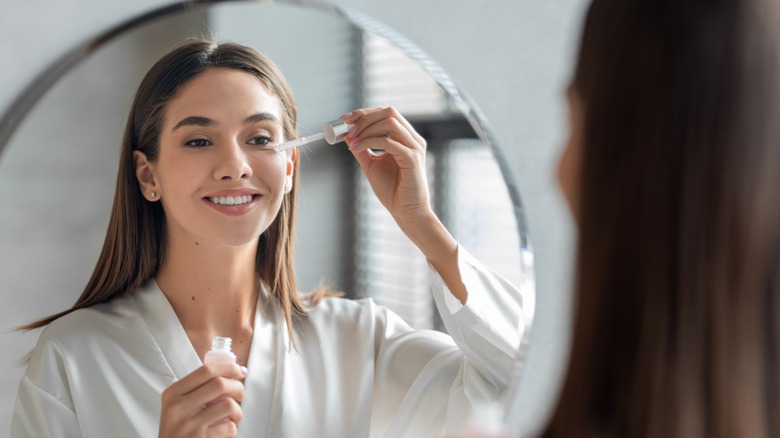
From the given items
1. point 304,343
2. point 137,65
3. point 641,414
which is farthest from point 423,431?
point 137,65

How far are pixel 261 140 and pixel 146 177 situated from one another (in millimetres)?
104

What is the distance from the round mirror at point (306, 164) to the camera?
0.67 meters

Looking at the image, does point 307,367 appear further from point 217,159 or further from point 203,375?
point 217,159

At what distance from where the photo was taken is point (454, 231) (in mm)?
786

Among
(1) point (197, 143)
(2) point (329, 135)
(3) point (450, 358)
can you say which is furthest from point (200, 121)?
(3) point (450, 358)

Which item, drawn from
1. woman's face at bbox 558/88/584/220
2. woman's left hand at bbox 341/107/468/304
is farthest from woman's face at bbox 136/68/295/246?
woman's face at bbox 558/88/584/220

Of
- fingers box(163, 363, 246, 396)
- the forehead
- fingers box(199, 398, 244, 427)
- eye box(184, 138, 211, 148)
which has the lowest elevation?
fingers box(199, 398, 244, 427)

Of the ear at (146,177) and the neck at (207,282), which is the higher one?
the ear at (146,177)

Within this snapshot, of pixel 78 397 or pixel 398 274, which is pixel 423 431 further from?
pixel 78 397


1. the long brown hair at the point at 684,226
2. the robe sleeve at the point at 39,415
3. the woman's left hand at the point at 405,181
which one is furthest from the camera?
the woman's left hand at the point at 405,181

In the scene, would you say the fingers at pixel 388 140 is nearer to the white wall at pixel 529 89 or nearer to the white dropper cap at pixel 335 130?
the white dropper cap at pixel 335 130

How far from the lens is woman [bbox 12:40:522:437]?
664 millimetres

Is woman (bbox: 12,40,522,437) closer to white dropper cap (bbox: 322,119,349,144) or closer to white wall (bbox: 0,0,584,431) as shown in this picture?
white dropper cap (bbox: 322,119,349,144)

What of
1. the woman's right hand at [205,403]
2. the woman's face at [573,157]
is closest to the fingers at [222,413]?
the woman's right hand at [205,403]
